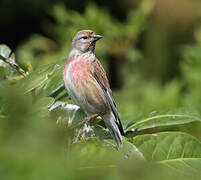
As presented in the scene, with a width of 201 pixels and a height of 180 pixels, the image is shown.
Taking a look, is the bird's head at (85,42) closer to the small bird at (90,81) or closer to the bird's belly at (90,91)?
the small bird at (90,81)

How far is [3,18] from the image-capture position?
7.09 metres

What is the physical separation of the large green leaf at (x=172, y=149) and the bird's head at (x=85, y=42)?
1486 mm

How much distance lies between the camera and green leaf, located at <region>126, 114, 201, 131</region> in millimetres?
1833

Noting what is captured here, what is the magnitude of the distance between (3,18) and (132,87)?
11.5 feet

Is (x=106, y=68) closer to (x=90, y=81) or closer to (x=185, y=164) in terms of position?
(x=90, y=81)

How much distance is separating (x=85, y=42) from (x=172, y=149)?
1685mm

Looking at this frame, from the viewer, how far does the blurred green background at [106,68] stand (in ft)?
2.07

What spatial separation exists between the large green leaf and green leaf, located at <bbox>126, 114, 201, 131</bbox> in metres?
0.22

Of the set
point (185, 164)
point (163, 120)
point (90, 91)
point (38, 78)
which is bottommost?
point (185, 164)

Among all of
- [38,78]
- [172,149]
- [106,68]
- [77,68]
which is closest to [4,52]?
[38,78]

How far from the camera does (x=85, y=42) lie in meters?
3.06

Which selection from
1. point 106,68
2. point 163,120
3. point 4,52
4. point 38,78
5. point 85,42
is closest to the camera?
point 38,78

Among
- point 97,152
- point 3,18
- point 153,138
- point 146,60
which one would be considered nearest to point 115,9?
point 146,60

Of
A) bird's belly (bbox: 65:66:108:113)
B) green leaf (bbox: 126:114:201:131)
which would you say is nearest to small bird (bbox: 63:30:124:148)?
bird's belly (bbox: 65:66:108:113)
